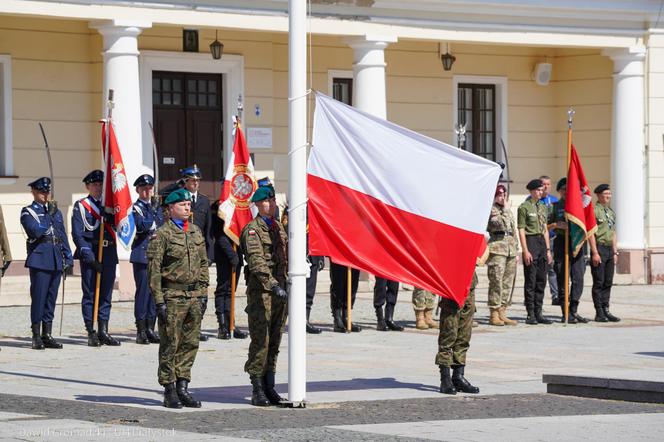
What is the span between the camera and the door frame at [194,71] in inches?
927

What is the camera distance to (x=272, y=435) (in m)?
10.1

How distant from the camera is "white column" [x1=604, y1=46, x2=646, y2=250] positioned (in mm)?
25484

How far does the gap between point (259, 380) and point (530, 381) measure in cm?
278

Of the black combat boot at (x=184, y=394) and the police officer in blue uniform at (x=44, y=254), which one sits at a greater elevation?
the police officer in blue uniform at (x=44, y=254)

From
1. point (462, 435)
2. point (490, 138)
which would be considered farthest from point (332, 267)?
point (490, 138)

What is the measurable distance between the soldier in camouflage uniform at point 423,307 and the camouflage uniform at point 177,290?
6.53m

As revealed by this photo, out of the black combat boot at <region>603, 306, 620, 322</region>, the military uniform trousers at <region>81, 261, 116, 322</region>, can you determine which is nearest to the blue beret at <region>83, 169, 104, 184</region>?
the military uniform trousers at <region>81, 261, 116, 322</region>

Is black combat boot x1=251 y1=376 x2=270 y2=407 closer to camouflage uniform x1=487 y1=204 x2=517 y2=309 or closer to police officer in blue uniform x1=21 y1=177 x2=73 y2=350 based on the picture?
police officer in blue uniform x1=21 y1=177 x2=73 y2=350

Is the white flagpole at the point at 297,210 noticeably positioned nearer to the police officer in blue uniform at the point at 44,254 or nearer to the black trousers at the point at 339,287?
the police officer in blue uniform at the point at 44,254

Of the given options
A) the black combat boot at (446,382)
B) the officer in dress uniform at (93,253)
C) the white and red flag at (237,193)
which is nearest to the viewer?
the black combat boot at (446,382)

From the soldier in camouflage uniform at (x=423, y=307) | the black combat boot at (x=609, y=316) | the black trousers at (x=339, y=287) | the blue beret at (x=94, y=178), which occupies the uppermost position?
the blue beret at (x=94, y=178)

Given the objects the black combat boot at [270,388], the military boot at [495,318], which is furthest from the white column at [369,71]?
the black combat boot at [270,388]

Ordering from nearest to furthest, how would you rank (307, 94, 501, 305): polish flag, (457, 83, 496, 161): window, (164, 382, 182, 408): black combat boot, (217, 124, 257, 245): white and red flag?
(164, 382, 182, 408): black combat boot < (307, 94, 501, 305): polish flag < (217, 124, 257, 245): white and red flag < (457, 83, 496, 161): window

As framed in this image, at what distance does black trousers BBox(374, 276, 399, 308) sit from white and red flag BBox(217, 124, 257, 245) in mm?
1946
